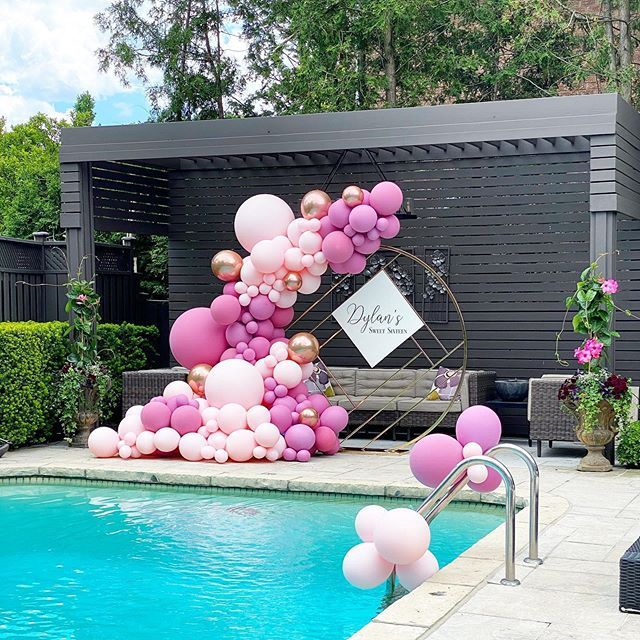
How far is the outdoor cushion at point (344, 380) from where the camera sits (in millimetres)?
11781

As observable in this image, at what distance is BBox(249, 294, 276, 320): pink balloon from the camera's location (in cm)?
984

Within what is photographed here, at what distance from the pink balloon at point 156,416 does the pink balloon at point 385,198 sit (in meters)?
2.64

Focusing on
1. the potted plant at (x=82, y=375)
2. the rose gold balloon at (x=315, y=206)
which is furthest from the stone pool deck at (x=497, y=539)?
the rose gold balloon at (x=315, y=206)

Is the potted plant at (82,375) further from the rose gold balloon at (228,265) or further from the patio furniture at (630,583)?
the patio furniture at (630,583)

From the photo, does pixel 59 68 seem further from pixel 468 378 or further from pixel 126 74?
pixel 468 378

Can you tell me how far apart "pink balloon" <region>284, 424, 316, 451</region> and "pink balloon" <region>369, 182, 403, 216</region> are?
207 centimetres

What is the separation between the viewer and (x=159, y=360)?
522 inches

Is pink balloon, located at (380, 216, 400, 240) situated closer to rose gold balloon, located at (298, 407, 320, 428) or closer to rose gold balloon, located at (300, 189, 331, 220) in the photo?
rose gold balloon, located at (300, 189, 331, 220)

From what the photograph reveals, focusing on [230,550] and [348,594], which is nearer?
[348,594]

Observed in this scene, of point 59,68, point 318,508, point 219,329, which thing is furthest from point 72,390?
point 59,68

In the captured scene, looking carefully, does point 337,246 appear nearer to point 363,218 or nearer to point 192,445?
point 363,218

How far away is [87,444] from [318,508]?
12.2ft

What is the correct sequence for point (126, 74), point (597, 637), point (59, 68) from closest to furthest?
point (597, 637)
point (126, 74)
point (59, 68)

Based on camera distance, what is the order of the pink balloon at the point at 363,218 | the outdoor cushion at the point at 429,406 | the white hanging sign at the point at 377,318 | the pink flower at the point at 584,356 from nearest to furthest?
the pink flower at the point at 584,356, the pink balloon at the point at 363,218, the outdoor cushion at the point at 429,406, the white hanging sign at the point at 377,318
